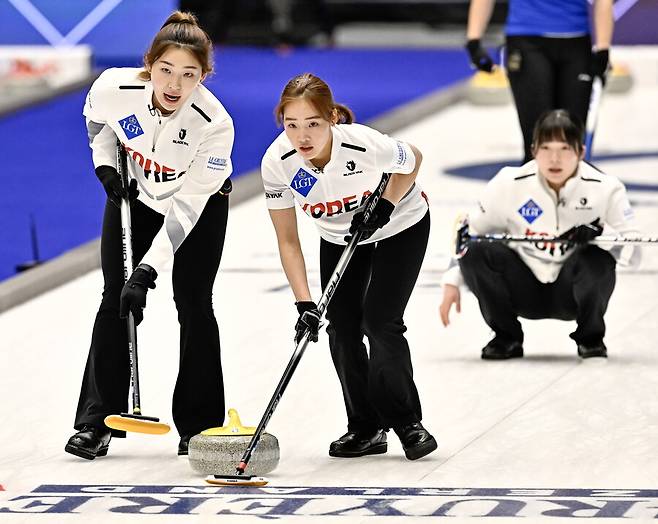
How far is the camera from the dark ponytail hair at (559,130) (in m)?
6.00

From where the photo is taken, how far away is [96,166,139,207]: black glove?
4988 mm

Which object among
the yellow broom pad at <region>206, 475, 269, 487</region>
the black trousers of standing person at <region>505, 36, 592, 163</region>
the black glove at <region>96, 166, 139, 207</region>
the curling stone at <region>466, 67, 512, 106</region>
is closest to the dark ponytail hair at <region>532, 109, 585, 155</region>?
the black trousers of standing person at <region>505, 36, 592, 163</region>

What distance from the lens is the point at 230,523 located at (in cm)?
431

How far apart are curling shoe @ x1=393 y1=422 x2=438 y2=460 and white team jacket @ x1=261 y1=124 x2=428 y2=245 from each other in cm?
58

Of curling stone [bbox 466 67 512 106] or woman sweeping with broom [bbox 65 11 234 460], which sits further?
curling stone [bbox 466 67 512 106]

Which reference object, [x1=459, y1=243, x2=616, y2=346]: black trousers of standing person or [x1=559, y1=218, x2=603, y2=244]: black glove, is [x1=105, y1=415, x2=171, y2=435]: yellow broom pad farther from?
[x1=559, y1=218, x2=603, y2=244]: black glove

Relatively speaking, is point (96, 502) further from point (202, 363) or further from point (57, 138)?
point (57, 138)

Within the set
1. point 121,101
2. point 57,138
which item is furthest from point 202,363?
point 57,138

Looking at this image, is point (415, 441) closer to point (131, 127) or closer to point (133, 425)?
point (133, 425)

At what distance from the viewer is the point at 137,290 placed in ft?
15.9

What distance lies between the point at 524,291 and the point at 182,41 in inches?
76.1

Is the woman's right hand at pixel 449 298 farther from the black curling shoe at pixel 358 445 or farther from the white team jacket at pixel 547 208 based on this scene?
the black curling shoe at pixel 358 445

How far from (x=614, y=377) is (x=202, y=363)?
63.6 inches

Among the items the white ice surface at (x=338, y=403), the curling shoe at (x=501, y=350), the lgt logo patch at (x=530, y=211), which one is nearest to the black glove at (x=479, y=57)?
the white ice surface at (x=338, y=403)
